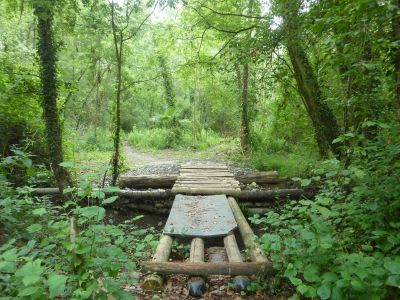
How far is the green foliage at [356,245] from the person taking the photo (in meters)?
2.33

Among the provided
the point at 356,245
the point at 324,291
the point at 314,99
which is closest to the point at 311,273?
the point at 324,291

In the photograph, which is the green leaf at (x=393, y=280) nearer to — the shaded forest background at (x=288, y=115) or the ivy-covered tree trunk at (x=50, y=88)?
the shaded forest background at (x=288, y=115)

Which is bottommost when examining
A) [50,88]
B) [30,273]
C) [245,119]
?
[30,273]

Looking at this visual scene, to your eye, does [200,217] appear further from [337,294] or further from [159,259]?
[337,294]

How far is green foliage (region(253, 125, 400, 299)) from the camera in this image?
2326 millimetres

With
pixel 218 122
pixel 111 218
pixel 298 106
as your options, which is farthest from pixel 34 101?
pixel 218 122

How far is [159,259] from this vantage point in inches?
153

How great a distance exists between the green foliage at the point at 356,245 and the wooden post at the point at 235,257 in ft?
1.37

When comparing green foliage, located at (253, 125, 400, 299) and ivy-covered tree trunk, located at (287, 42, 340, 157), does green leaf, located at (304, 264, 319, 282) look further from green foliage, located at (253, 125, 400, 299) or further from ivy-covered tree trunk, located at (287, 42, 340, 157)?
ivy-covered tree trunk, located at (287, 42, 340, 157)

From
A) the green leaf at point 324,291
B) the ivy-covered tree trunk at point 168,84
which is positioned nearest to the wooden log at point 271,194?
the green leaf at point 324,291

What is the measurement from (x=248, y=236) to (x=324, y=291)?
2414 millimetres

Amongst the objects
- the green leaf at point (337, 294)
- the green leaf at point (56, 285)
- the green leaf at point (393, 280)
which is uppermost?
the green leaf at point (56, 285)

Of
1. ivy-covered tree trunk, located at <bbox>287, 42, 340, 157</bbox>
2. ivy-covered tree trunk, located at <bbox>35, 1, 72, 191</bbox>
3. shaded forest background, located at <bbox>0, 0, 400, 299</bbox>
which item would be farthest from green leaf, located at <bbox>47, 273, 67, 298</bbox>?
ivy-covered tree trunk, located at <bbox>287, 42, 340, 157</bbox>

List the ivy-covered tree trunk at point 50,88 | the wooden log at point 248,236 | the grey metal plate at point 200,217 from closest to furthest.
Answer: the wooden log at point 248,236
the grey metal plate at point 200,217
the ivy-covered tree trunk at point 50,88
